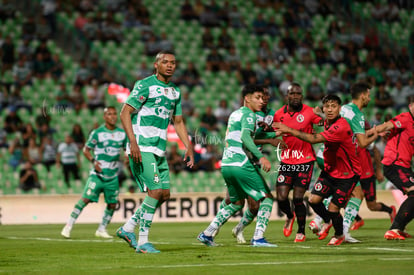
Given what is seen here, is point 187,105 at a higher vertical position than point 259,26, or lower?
lower

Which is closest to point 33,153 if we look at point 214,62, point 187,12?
point 214,62

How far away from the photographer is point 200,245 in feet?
37.9

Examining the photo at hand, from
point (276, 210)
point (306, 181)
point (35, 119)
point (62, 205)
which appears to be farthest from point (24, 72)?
point (306, 181)

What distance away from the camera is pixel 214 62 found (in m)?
27.8

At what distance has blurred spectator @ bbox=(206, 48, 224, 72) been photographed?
2772cm

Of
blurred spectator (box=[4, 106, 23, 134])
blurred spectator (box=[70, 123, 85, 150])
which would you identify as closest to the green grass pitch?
blurred spectator (box=[70, 123, 85, 150])

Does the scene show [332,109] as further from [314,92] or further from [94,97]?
[314,92]

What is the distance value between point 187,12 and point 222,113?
616cm

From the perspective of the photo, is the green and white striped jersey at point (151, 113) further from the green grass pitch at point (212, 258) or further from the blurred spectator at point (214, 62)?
the blurred spectator at point (214, 62)

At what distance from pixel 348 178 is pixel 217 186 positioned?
11266mm

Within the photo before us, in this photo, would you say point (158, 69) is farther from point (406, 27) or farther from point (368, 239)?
point (406, 27)

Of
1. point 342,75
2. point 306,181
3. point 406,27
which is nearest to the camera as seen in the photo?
point 306,181

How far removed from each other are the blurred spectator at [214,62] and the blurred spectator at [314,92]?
10.5 feet

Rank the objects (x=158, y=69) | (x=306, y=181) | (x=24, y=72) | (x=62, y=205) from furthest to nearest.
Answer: (x=24, y=72) → (x=62, y=205) → (x=306, y=181) → (x=158, y=69)
